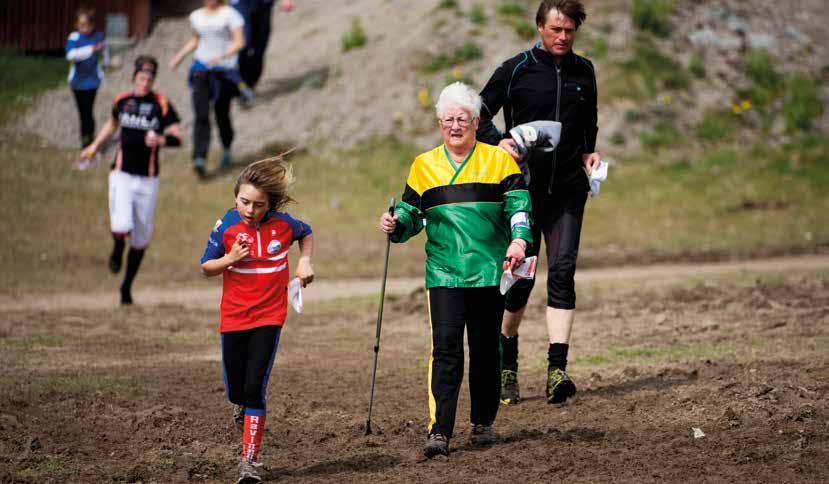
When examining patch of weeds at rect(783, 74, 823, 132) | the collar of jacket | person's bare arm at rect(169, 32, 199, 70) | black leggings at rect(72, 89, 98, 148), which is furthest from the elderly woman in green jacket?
patch of weeds at rect(783, 74, 823, 132)

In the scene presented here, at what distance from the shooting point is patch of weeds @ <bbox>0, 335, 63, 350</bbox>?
9.68 meters

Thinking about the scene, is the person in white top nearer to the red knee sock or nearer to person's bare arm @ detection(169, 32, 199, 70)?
person's bare arm @ detection(169, 32, 199, 70)

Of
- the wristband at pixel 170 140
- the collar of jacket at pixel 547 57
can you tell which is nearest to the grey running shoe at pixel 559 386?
the collar of jacket at pixel 547 57

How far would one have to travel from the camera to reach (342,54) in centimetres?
2328

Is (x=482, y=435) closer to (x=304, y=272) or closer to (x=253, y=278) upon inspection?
(x=304, y=272)

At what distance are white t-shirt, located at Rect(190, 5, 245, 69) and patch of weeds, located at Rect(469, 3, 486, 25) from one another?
242 inches

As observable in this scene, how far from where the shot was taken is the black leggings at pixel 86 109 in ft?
58.2

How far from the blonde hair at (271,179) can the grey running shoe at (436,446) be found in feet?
4.67

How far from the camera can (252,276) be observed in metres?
5.90

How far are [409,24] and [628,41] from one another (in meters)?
4.31

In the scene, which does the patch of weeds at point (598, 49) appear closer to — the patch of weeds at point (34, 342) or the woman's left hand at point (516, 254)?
the patch of weeds at point (34, 342)

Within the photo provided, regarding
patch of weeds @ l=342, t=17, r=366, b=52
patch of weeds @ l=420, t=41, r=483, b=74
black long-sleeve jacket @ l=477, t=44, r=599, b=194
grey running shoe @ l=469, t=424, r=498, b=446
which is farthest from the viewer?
patch of weeds @ l=342, t=17, r=366, b=52

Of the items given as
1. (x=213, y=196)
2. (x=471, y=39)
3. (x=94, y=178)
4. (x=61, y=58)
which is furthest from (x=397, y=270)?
(x=61, y=58)

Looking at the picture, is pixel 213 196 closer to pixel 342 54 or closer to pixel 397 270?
pixel 397 270
